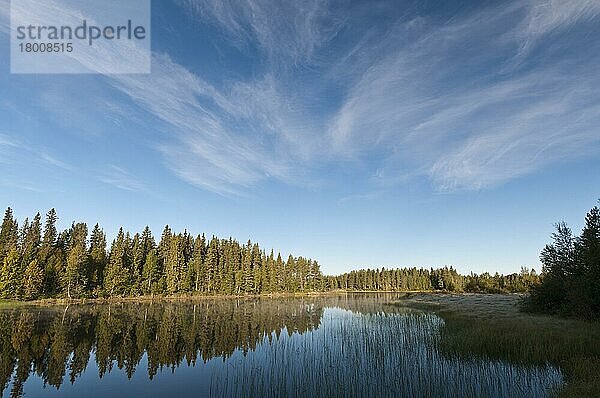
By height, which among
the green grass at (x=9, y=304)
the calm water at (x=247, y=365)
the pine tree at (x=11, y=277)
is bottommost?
the green grass at (x=9, y=304)

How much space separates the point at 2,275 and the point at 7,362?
54.9 metres

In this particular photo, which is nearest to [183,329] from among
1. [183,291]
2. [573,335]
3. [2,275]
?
[573,335]

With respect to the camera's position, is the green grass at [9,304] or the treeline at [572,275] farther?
the green grass at [9,304]

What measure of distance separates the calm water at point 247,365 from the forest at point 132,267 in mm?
29688

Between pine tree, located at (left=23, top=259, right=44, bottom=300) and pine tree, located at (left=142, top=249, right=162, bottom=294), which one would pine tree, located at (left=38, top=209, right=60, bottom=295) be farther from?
pine tree, located at (left=142, top=249, right=162, bottom=294)

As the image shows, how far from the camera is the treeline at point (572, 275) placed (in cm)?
3119

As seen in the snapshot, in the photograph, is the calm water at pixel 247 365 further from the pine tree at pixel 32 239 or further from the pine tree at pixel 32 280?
the pine tree at pixel 32 239

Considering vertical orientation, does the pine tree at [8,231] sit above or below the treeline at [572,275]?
above

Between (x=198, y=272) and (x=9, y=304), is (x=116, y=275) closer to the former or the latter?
(x=9, y=304)

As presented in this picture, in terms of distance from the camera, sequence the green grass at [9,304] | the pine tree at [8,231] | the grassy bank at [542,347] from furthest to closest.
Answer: the pine tree at [8,231], the green grass at [9,304], the grassy bank at [542,347]

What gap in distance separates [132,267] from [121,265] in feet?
19.9

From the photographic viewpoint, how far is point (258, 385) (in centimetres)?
1655

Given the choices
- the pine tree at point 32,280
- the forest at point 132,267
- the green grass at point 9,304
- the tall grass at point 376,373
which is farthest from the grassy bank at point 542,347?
the pine tree at point 32,280

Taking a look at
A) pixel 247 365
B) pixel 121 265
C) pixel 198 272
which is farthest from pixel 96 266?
pixel 247 365
